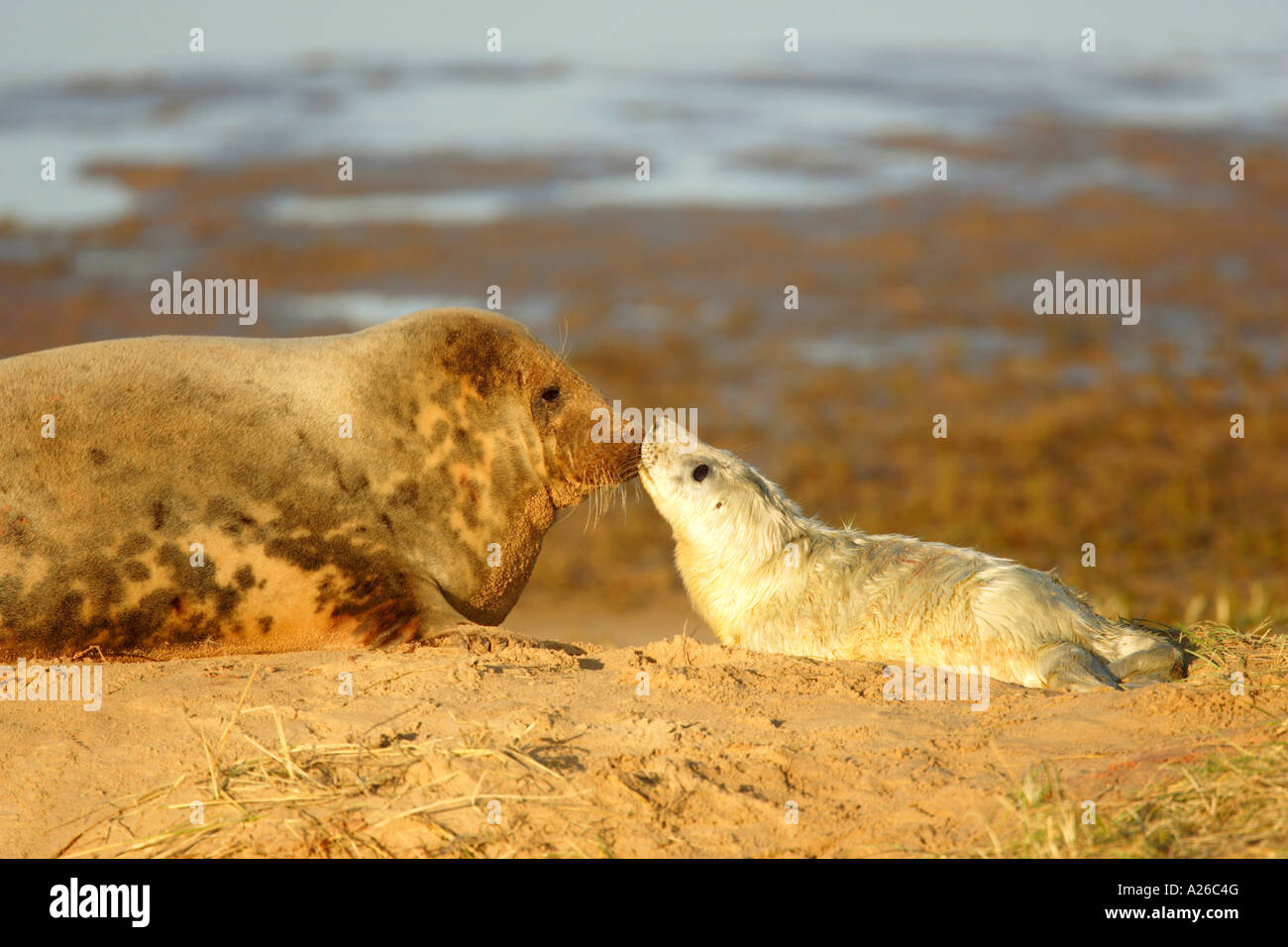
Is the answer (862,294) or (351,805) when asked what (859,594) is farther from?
(862,294)

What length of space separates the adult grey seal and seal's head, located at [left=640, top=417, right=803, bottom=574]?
1.45 ft

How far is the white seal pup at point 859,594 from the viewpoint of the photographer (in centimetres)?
598

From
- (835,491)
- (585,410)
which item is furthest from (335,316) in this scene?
(585,410)

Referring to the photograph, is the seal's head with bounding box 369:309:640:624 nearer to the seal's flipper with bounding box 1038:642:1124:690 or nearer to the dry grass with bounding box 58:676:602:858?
the dry grass with bounding box 58:676:602:858

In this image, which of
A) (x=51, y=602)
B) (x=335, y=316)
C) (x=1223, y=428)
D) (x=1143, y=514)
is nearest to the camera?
(x=51, y=602)

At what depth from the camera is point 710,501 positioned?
6.91m

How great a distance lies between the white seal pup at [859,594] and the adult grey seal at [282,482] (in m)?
0.66

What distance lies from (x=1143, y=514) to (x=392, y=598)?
33.0ft

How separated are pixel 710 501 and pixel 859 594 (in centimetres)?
88

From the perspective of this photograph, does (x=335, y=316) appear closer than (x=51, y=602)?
No

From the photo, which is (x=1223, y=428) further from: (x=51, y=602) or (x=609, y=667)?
(x=51, y=602)

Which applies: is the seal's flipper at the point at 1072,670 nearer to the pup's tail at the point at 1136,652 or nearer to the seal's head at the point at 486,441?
the pup's tail at the point at 1136,652

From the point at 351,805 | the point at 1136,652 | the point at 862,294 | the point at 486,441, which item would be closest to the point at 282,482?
the point at 486,441
